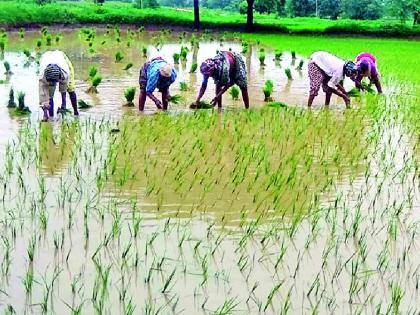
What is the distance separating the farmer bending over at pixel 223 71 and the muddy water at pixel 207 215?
95cm

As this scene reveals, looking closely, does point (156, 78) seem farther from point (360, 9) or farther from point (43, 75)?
point (360, 9)

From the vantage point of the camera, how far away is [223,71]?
1030 cm

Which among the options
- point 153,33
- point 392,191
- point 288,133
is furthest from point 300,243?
point 153,33

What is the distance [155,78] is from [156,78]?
2 centimetres

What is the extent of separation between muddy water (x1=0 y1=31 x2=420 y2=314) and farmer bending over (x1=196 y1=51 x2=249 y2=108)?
3.13 ft

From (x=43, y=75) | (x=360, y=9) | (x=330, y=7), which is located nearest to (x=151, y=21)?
(x=360, y=9)

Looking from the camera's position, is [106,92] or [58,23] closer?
[106,92]

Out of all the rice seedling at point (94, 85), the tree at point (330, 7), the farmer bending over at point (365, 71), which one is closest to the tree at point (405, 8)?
the tree at point (330, 7)

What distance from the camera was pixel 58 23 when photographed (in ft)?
104

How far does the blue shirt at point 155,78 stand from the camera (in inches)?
381

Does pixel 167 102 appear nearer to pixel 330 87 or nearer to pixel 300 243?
pixel 330 87

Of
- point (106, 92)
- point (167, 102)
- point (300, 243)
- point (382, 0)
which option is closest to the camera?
point (300, 243)

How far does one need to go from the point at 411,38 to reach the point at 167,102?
23.4m

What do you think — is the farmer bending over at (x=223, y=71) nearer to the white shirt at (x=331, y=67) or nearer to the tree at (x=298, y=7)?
the white shirt at (x=331, y=67)
